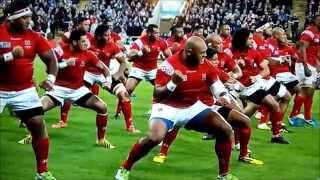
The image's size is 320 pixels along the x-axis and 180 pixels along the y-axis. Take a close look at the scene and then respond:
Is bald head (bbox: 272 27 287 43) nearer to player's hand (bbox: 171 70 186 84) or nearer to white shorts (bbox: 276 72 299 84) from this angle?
white shorts (bbox: 276 72 299 84)

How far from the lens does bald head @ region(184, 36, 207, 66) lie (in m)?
8.55

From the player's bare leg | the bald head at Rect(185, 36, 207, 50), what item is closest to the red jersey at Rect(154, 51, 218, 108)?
the bald head at Rect(185, 36, 207, 50)

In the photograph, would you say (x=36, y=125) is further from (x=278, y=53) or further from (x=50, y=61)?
(x=278, y=53)

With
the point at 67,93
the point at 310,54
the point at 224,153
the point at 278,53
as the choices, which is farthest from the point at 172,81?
the point at 310,54

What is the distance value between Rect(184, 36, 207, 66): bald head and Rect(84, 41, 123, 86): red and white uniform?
4.29 m

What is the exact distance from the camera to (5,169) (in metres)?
9.45

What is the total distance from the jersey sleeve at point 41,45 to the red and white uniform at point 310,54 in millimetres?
7554

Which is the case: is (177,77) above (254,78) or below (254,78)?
above

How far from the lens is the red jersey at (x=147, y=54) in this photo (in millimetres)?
14695

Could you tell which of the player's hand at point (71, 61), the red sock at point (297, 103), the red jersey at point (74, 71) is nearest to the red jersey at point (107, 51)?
the red jersey at point (74, 71)

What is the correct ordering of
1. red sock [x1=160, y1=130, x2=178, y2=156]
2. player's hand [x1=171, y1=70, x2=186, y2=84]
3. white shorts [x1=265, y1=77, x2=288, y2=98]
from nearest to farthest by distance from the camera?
player's hand [x1=171, y1=70, x2=186, y2=84], red sock [x1=160, y1=130, x2=178, y2=156], white shorts [x1=265, y1=77, x2=288, y2=98]

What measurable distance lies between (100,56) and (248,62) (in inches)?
130

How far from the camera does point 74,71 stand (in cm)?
1116

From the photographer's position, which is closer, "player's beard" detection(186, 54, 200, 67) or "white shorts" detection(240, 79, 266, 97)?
"player's beard" detection(186, 54, 200, 67)
